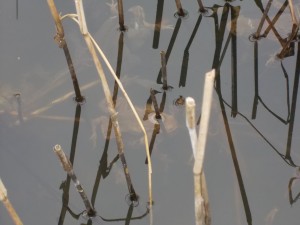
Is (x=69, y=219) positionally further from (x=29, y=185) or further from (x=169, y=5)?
(x=169, y=5)

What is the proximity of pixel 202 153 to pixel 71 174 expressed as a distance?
2.14ft

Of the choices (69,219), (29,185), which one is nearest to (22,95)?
(29,185)

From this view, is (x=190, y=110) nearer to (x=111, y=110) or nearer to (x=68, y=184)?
(x=111, y=110)

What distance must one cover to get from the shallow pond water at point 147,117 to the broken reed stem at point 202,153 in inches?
22.3

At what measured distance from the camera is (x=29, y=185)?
2.24 m

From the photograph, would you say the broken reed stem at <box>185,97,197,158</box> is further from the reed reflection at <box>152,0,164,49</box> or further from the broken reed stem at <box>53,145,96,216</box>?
the reed reflection at <box>152,0,164,49</box>

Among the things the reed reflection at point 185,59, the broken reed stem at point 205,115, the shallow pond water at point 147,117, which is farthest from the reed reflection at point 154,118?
the broken reed stem at point 205,115

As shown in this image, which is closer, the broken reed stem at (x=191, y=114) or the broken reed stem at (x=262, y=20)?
the broken reed stem at (x=191, y=114)

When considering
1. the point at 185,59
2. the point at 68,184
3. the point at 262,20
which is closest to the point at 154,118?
the point at 185,59

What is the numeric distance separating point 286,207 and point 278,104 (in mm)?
528

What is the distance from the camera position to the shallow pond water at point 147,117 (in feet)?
7.10

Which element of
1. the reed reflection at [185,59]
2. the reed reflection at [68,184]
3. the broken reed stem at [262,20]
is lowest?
the reed reflection at [68,184]

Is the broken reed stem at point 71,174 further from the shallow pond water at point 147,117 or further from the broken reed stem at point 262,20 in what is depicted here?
the broken reed stem at point 262,20

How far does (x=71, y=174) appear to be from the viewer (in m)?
1.76
